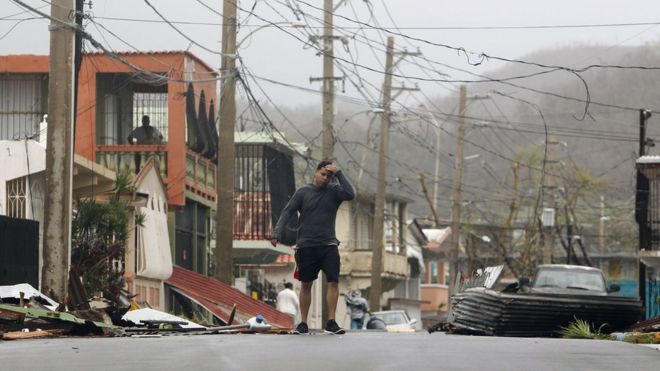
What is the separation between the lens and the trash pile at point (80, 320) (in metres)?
17.2

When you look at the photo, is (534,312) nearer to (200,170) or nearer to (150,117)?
(150,117)

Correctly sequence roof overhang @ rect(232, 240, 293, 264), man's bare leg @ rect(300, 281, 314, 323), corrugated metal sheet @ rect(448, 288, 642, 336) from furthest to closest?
roof overhang @ rect(232, 240, 293, 264)
corrugated metal sheet @ rect(448, 288, 642, 336)
man's bare leg @ rect(300, 281, 314, 323)

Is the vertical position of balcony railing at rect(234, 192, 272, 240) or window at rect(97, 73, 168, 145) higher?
window at rect(97, 73, 168, 145)

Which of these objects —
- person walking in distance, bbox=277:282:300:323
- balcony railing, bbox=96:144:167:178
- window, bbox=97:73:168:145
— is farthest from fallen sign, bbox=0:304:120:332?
window, bbox=97:73:168:145

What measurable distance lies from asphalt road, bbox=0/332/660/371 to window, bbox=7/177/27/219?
1071 cm

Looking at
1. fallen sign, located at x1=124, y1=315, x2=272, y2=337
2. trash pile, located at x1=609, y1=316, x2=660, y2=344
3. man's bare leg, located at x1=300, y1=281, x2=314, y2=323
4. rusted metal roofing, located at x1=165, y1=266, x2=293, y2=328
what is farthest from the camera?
rusted metal roofing, located at x1=165, y1=266, x2=293, y2=328

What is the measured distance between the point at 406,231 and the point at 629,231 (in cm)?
2706

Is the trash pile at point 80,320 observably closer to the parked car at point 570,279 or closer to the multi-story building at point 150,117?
the parked car at point 570,279

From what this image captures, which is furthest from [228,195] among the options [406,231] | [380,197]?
[406,231]

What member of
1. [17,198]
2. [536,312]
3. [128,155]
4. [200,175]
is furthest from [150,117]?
[536,312]

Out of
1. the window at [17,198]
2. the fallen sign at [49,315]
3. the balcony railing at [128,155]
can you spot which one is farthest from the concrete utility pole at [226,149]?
the fallen sign at [49,315]

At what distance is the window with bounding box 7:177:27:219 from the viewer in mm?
25609

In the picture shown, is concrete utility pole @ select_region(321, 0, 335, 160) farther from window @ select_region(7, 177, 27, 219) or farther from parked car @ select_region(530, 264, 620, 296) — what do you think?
window @ select_region(7, 177, 27, 219)

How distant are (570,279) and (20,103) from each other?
42.8 feet
